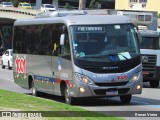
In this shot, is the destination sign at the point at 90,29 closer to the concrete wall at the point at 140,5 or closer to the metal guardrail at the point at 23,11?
the metal guardrail at the point at 23,11

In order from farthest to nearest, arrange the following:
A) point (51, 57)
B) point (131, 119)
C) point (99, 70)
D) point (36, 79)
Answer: point (36, 79), point (51, 57), point (99, 70), point (131, 119)

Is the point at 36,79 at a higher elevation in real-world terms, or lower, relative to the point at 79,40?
lower

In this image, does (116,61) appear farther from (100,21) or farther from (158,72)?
(158,72)

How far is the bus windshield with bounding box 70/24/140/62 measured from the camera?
18078mm

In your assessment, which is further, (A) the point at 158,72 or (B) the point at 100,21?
(A) the point at 158,72

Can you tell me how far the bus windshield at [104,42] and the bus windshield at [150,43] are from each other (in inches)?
396

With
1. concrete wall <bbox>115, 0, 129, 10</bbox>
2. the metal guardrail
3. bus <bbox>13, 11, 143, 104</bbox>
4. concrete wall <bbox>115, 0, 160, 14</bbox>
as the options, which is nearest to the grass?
bus <bbox>13, 11, 143, 104</bbox>

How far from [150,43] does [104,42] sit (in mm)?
10871

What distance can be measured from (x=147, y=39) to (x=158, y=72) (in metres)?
1.66

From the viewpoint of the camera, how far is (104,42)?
18.3 meters

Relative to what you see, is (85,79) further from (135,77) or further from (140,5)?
(140,5)

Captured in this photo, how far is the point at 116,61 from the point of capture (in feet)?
59.4

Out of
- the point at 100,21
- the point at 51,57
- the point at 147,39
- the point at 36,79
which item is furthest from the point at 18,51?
the point at 147,39

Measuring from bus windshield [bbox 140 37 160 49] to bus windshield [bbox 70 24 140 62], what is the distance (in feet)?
33.0
